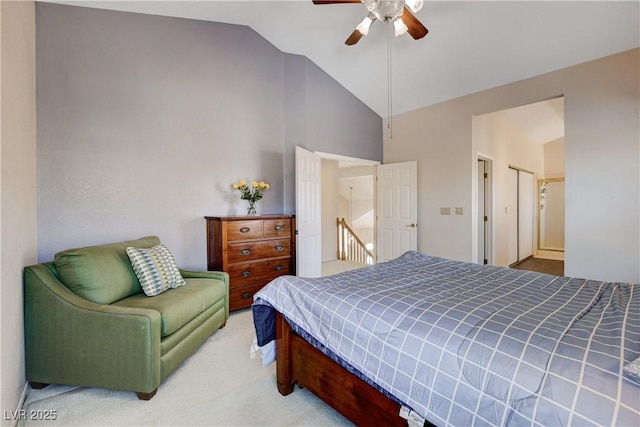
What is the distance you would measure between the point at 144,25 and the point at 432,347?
381 cm

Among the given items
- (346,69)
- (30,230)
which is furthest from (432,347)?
(346,69)

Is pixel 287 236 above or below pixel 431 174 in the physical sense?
below

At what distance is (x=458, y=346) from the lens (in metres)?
0.99

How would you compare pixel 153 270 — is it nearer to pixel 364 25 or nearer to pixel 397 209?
pixel 364 25

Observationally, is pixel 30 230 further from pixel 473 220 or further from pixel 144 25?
pixel 473 220

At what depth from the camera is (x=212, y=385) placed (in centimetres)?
187

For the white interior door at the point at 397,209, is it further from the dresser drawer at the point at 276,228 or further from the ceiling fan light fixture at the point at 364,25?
the ceiling fan light fixture at the point at 364,25

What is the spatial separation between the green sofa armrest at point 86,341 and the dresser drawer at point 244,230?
1324 millimetres

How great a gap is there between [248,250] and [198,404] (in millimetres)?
1620

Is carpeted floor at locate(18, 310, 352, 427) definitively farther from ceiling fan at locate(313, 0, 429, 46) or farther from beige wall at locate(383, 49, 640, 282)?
beige wall at locate(383, 49, 640, 282)

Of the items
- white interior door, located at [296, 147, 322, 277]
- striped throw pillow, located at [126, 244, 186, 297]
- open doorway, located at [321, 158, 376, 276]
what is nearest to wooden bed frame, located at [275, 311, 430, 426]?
striped throw pillow, located at [126, 244, 186, 297]

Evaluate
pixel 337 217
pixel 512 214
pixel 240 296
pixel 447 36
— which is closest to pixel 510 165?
pixel 512 214

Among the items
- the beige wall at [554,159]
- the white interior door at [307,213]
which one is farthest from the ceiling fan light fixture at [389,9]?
the beige wall at [554,159]

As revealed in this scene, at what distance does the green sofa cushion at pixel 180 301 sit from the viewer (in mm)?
1869
